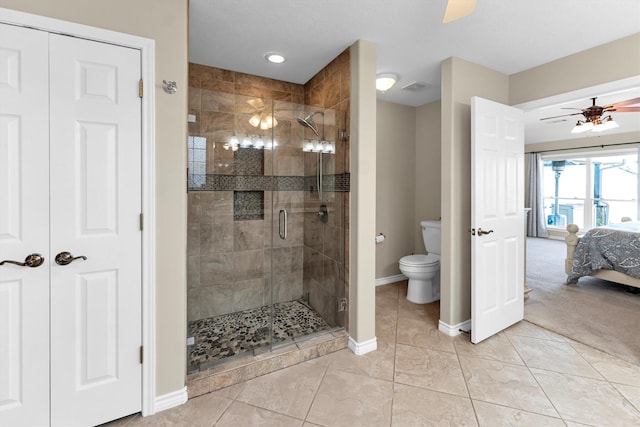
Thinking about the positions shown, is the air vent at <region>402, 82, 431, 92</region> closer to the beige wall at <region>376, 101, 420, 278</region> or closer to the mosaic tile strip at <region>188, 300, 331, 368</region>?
the beige wall at <region>376, 101, 420, 278</region>

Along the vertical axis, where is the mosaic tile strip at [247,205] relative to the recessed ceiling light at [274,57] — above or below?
below

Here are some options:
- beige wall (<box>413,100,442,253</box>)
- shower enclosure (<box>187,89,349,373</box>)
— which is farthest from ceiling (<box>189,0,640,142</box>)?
beige wall (<box>413,100,442,253</box>)

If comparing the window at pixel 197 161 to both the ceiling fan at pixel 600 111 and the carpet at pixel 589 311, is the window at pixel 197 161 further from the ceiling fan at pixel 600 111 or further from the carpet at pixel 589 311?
the ceiling fan at pixel 600 111

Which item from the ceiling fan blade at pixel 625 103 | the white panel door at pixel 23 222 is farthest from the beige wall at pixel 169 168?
the ceiling fan blade at pixel 625 103

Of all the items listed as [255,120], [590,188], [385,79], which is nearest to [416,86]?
[385,79]

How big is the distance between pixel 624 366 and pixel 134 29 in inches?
149

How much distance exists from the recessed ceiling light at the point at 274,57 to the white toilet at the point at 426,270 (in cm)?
236

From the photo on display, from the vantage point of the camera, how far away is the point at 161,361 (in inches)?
68.2

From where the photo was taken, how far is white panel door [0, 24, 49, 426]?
4.58 feet

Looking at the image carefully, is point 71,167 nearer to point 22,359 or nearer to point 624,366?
point 22,359

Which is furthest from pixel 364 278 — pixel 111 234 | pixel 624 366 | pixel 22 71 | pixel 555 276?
pixel 555 276

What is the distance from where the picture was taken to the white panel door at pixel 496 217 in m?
2.46

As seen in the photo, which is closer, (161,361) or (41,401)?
(41,401)

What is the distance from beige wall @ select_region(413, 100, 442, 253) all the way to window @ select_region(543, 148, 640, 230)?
517 cm
